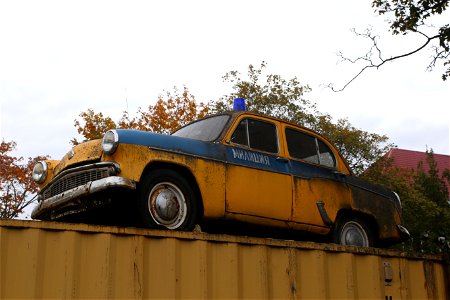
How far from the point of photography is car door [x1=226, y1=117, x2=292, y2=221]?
541 cm

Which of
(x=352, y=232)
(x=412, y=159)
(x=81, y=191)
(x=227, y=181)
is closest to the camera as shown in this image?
(x=81, y=191)

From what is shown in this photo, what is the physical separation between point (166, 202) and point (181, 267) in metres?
0.90

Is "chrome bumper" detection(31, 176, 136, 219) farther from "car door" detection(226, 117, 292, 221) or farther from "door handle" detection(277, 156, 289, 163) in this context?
"door handle" detection(277, 156, 289, 163)

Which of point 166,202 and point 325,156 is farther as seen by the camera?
point 325,156

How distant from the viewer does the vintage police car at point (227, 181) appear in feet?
15.7

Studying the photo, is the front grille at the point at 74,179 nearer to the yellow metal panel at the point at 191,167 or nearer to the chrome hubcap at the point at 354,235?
the yellow metal panel at the point at 191,167

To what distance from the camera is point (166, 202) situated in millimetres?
4816

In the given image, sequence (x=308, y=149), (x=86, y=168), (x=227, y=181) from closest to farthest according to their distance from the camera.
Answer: (x=86, y=168) < (x=227, y=181) < (x=308, y=149)

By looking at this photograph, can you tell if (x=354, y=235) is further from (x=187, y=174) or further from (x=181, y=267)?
(x=181, y=267)

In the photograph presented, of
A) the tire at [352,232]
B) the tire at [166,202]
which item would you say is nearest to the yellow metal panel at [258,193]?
the tire at [166,202]

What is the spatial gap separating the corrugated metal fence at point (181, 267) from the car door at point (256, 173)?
82 centimetres

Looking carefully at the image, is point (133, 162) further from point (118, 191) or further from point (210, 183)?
point (210, 183)

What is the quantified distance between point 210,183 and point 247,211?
0.51 m

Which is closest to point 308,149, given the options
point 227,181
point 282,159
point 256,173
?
point 282,159
